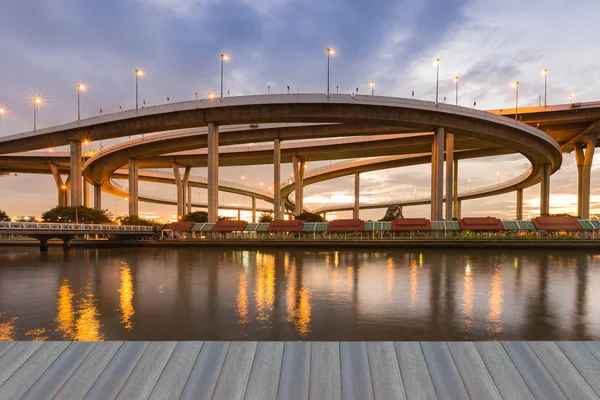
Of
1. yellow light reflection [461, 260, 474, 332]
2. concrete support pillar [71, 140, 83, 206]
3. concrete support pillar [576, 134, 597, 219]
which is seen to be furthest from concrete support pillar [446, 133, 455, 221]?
concrete support pillar [71, 140, 83, 206]

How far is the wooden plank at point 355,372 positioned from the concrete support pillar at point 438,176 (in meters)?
55.5

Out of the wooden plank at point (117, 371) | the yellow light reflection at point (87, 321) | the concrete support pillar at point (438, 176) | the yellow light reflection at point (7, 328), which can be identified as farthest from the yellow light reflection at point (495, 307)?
the concrete support pillar at point (438, 176)

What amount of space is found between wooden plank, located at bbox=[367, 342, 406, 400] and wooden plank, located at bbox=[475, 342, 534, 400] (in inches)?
43.2

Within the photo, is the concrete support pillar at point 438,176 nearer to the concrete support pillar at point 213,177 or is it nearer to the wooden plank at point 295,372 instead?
the concrete support pillar at point 213,177

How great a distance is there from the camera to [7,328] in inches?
436

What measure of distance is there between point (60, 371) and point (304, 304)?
400 inches

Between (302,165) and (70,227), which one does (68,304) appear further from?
(302,165)

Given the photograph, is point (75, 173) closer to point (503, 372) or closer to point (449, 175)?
point (449, 175)

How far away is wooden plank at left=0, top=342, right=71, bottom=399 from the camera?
4.16 m

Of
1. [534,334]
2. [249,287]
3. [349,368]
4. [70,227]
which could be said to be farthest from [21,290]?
[70,227]

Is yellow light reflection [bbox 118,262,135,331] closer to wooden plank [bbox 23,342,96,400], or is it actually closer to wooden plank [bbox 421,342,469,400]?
wooden plank [bbox 23,342,96,400]

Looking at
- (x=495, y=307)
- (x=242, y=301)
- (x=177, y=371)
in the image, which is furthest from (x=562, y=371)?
(x=242, y=301)

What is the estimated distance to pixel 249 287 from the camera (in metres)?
17.3

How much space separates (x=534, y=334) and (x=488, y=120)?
50.2 metres
